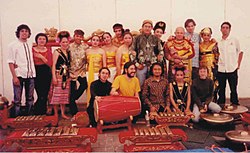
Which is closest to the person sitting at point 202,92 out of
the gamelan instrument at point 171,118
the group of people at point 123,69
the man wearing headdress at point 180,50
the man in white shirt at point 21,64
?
the group of people at point 123,69

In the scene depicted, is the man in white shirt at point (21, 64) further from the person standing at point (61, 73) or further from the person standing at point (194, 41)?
the person standing at point (194, 41)

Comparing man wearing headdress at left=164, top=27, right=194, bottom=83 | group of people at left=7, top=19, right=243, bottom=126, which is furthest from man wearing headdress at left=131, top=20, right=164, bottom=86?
man wearing headdress at left=164, top=27, right=194, bottom=83

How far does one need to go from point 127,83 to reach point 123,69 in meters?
0.29

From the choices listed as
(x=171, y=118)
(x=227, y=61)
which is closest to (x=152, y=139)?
(x=171, y=118)

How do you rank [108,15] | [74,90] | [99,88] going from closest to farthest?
[99,88], [74,90], [108,15]

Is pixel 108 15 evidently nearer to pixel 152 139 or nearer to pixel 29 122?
pixel 29 122

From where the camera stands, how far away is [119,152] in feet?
11.6

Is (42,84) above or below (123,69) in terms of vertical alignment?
below

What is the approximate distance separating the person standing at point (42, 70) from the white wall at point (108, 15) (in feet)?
4.47

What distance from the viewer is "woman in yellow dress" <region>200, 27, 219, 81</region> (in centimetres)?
513

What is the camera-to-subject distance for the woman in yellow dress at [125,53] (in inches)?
191

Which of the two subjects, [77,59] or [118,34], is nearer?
[77,59]

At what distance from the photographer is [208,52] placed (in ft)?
16.9

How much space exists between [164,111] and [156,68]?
64cm
